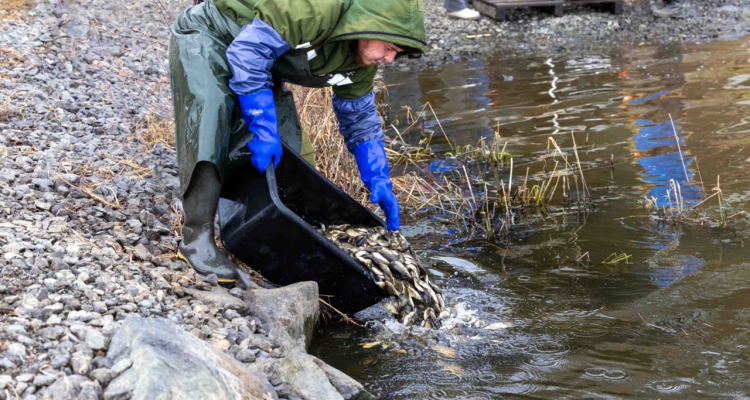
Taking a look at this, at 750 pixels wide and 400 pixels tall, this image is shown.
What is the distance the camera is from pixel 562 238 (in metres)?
5.14

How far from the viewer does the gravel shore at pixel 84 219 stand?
2.59 metres

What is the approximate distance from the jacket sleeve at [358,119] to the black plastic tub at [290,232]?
0.35 m

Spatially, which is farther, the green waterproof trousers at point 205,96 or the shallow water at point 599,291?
the green waterproof trousers at point 205,96

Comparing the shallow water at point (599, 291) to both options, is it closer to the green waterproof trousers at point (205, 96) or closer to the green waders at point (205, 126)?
the green waders at point (205, 126)

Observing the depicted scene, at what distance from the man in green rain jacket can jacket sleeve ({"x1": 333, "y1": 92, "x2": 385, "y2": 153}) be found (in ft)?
0.80

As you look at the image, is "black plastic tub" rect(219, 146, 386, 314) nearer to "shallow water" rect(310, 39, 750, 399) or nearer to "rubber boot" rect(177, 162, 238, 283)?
"rubber boot" rect(177, 162, 238, 283)

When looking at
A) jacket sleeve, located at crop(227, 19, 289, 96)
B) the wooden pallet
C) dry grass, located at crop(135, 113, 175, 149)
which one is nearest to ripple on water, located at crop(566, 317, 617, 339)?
jacket sleeve, located at crop(227, 19, 289, 96)

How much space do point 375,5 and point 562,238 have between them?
238 cm

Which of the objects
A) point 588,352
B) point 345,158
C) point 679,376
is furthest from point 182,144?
point 679,376

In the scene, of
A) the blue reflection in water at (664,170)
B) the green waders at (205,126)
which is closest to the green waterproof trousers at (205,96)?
the green waders at (205,126)

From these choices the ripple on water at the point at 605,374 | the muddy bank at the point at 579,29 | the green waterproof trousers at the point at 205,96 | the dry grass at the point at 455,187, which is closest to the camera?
the ripple on water at the point at 605,374

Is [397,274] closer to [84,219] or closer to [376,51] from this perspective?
[376,51]

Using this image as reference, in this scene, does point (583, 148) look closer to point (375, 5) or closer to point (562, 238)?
point (562, 238)

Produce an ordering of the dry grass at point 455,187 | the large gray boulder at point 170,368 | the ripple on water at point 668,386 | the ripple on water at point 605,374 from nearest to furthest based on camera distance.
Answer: the large gray boulder at point 170,368 < the ripple on water at point 668,386 < the ripple on water at point 605,374 < the dry grass at point 455,187
